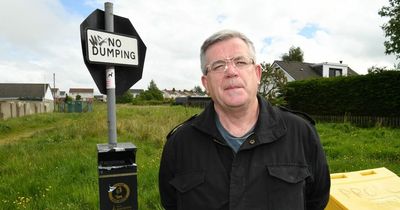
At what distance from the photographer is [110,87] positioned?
3.01 m

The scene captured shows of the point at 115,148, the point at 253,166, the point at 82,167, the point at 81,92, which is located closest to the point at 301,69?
the point at 82,167

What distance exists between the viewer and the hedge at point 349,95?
1709 cm

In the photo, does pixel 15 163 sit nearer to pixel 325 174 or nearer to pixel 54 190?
pixel 54 190

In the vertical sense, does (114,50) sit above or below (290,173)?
above

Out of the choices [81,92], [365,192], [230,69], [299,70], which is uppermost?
[299,70]

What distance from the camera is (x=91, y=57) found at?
2.84m

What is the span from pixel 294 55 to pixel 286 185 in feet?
212

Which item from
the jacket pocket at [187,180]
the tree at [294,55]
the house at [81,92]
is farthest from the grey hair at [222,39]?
the house at [81,92]

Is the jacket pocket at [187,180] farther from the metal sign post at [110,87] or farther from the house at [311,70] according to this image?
the house at [311,70]

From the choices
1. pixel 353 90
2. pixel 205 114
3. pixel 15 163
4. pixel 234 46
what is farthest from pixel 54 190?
pixel 353 90

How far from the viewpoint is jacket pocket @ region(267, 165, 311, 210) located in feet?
6.48

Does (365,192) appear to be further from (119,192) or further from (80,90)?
(80,90)

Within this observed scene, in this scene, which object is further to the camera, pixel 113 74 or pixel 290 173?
pixel 113 74

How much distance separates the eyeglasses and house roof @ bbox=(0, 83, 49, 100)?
82201mm
